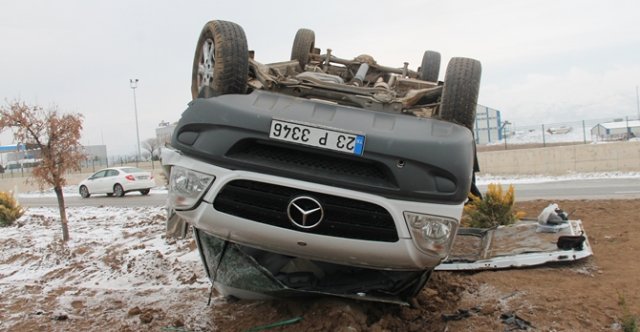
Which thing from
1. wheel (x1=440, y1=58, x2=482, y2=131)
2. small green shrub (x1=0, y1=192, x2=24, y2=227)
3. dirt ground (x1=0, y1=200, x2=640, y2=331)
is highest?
wheel (x1=440, y1=58, x2=482, y2=131)

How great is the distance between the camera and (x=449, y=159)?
2.64 m

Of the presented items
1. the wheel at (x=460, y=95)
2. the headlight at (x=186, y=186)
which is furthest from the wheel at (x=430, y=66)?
Answer: the headlight at (x=186, y=186)

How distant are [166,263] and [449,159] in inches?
165

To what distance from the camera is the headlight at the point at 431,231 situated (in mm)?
2570

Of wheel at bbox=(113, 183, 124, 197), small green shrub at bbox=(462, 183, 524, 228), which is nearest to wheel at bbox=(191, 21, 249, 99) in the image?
small green shrub at bbox=(462, 183, 524, 228)

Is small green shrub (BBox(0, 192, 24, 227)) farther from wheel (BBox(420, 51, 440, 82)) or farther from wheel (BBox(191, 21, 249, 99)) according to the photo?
wheel (BBox(191, 21, 249, 99))

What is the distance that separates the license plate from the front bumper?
21cm

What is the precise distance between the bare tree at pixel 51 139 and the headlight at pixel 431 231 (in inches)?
292

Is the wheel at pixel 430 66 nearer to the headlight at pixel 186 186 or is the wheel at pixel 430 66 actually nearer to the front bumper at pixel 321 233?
the front bumper at pixel 321 233

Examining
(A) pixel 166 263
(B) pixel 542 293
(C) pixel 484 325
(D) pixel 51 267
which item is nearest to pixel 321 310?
(C) pixel 484 325

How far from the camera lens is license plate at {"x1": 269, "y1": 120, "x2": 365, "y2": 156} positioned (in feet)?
8.58

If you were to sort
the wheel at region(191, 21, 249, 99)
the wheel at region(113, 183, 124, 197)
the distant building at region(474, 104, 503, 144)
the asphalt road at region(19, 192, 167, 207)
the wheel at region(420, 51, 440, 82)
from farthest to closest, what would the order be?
the distant building at region(474, 104, 503, 144) → the wheel at region(113, 183, 124, 197) → the asphalt road at region(19, 192, 167, 207) → the wheel at region(420, 51, 440, 82) → the wheel at region(191, 21, 249, 99)

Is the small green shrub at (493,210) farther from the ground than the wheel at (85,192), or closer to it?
farther from the ground

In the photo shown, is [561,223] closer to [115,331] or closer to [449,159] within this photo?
[449,159]
